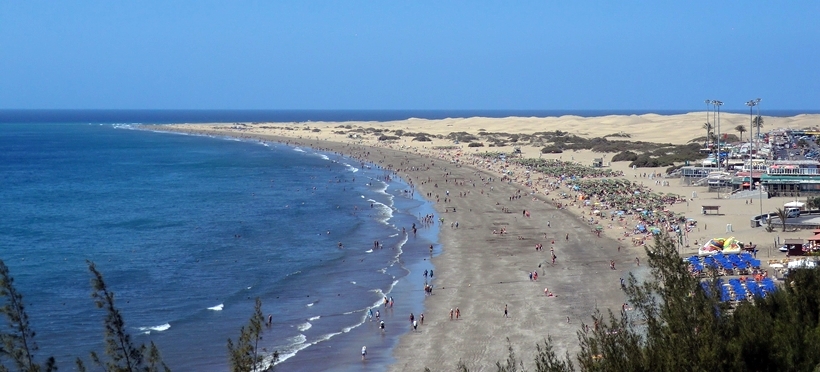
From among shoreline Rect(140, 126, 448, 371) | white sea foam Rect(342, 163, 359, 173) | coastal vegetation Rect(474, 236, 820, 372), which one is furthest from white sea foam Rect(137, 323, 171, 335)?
white sea foam Rect(342, 163, 359, 173)

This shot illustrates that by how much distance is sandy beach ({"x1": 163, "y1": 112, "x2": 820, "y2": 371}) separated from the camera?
26.3m

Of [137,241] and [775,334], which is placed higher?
[775,334]

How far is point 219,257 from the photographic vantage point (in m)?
39.7

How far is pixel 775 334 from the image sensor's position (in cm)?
1372

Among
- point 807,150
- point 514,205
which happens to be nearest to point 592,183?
point 514,205

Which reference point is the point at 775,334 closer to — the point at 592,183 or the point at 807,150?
the point at 592,183

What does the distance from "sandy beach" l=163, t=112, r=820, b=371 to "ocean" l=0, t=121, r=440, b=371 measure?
4.95 ft

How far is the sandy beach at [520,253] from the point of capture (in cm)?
2627

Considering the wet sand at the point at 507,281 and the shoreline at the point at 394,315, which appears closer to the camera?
the shoreline at the point at 394,315

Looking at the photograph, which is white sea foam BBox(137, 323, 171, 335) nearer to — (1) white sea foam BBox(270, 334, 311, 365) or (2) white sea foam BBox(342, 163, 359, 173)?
(1) white sea foam BBox(270, 334, 311, 365)

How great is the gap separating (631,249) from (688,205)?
1148 centimetres

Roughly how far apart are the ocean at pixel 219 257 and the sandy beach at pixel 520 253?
1.51 metres

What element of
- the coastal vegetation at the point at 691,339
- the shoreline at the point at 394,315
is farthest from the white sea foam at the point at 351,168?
the coastal vegetation at the point at 691,339

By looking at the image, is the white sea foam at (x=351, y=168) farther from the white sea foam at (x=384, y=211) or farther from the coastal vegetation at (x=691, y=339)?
the coastal vegetation at (x=691, y=339)
